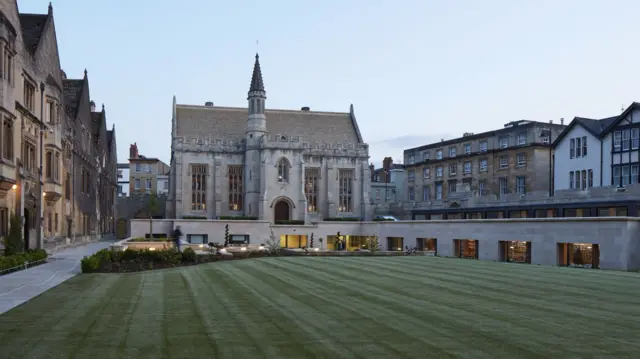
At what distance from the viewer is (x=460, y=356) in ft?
36.0

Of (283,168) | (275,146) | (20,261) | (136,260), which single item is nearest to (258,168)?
(283,168)

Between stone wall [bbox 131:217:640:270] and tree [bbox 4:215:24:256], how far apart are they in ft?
101

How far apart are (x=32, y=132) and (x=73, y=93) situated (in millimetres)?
24379

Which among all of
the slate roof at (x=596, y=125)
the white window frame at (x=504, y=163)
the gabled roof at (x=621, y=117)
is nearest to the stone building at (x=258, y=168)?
the white window frame at (x=504, y=163)

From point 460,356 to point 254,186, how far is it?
6275cm

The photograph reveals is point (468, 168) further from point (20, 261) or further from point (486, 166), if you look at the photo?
point (20, 261)

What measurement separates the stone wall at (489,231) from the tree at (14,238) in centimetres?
3085

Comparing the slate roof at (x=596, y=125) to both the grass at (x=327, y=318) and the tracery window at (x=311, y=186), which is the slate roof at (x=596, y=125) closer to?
the tracery window at (x=311, y=186)

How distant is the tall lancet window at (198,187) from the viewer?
2872 inches

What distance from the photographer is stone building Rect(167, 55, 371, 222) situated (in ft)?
237

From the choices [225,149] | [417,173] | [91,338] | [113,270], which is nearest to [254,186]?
[225,149]

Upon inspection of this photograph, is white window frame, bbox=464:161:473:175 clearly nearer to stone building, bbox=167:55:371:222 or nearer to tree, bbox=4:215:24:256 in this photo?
stone building, bbox=167:55:371:222

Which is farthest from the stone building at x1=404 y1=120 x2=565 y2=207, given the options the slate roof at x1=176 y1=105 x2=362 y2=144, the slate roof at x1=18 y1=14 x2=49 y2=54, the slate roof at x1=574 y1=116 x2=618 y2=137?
the slate roof at x1=18 y1=14 x2=49 y2=54

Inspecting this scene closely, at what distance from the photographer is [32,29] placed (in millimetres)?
42938
